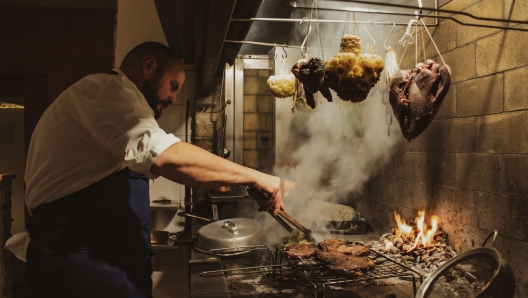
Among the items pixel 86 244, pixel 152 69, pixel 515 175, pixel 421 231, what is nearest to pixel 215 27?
pixel 152 69

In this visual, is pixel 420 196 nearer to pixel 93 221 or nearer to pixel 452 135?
pixel 452 135

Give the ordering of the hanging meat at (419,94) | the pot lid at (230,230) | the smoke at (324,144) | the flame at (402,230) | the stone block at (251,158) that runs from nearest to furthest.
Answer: the hanging meat at (419,94) → the pot lid at (230,230) → the flame at (402,230) → the smoke at (324,144) → the stone block at (251,158)

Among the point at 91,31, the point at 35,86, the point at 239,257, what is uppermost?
the point at 91,31

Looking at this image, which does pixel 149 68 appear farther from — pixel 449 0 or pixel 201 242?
pixel 449 0

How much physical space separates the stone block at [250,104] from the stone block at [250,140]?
33cm

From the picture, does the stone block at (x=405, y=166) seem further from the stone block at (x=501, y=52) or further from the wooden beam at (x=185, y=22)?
the wooden beam at (x=185, y=22)

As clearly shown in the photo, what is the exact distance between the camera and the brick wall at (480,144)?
105 inches

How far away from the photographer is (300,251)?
2.91m

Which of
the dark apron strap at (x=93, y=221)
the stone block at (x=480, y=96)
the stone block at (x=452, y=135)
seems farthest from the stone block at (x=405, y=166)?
the dark apron strap at (x=93, y=221)

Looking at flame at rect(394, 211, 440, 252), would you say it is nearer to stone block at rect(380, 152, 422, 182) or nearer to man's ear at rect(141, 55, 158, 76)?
stone block at rect(380, 152, 422, 182)

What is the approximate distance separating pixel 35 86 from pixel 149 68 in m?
4.95

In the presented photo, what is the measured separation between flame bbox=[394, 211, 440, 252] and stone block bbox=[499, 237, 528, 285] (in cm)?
60

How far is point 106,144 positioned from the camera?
1796mm

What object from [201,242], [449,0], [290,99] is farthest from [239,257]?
[449,0]
